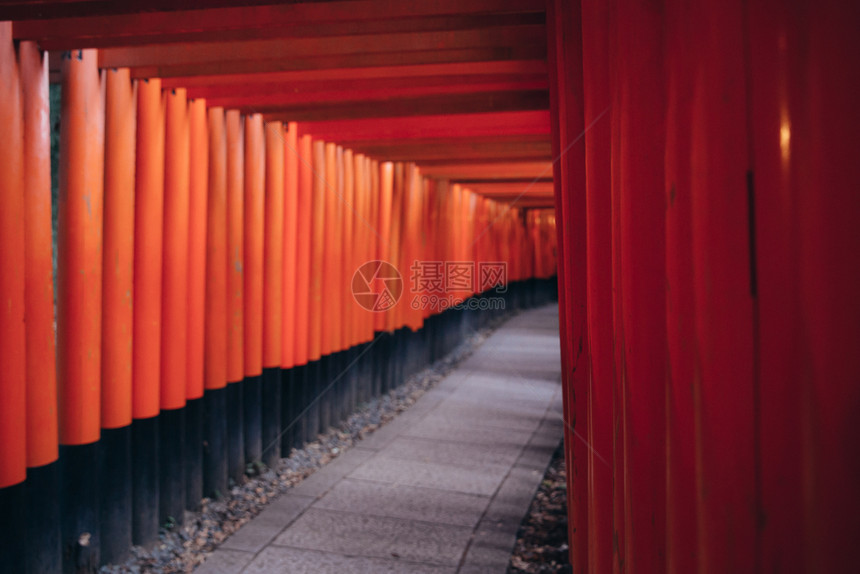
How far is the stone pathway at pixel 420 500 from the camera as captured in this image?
13.9 feet

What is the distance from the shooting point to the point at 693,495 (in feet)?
3.60

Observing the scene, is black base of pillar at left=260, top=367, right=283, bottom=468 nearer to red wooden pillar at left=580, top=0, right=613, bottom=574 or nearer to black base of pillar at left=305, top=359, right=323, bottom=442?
black base of pillar at left=305, top=359, right=323, bottom=442

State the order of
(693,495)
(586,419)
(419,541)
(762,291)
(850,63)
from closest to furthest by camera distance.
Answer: (850,63), (762,291), (693,495), (586,419), (419,541)

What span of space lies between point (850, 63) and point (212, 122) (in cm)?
497

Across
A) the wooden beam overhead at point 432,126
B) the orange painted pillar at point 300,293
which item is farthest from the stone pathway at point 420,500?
the wooden beam overhead at point 432,126

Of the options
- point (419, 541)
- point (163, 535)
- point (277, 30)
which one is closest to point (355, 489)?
point (419, 541)

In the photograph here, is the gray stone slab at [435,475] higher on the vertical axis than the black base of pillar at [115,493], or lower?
A: lower

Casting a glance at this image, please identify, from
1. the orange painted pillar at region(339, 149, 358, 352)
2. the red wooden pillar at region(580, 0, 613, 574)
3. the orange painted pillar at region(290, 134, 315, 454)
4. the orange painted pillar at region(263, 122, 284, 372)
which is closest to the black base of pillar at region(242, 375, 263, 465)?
Answer: the orange painted pillar at region(263, 122, 284, 372)

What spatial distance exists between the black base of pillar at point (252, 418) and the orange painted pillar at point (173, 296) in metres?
1.03

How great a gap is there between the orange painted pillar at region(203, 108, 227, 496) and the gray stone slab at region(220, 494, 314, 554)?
0.53 m

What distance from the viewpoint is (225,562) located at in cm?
420

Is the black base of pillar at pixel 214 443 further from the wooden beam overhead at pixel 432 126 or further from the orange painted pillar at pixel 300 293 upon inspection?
the wooden beam overhead at pixel 432 126

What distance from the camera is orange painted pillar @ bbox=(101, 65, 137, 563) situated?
4.01 meters

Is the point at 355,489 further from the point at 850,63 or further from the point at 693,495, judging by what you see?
the point at 850,63
